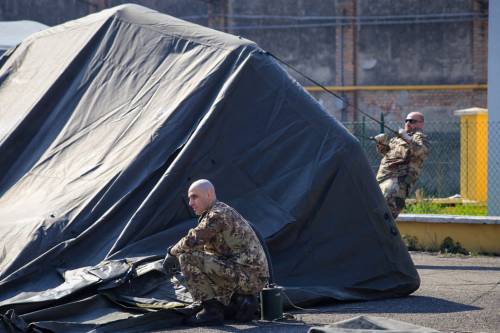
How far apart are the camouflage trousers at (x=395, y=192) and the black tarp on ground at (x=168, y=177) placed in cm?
226

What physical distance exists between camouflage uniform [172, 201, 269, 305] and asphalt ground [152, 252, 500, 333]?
0.29m

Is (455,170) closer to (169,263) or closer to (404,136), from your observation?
(404,136)

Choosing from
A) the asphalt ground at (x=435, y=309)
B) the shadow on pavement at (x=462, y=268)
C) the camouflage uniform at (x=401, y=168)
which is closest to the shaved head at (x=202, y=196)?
the asphalt ground at (x=435, y=309)

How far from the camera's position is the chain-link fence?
48.7ft

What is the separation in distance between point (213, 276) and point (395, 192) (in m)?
4.31

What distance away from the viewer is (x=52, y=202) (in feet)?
30.1

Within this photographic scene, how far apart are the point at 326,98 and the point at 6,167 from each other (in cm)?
1971

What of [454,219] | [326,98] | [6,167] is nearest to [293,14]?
[326,98]

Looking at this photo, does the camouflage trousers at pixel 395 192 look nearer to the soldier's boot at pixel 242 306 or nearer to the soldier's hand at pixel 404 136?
the soldier's hand at pixel 404 136

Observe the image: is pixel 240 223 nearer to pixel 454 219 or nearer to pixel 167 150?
pixel 167 150

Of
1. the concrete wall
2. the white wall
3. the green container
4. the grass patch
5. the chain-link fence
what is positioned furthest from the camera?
the concrete wall

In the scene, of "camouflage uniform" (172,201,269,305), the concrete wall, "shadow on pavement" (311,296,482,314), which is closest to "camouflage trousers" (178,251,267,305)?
"camouflage uniform" (172,201,269,305)

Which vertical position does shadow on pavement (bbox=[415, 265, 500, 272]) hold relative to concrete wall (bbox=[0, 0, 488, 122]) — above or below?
below

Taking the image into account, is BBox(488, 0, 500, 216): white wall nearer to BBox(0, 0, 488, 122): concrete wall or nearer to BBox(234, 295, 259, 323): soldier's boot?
BBox(234, 295, 259, 323): soldier's boot
